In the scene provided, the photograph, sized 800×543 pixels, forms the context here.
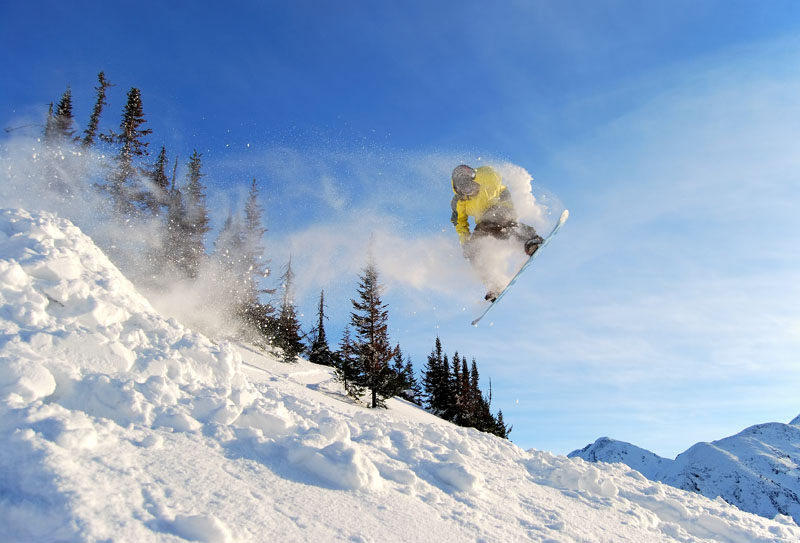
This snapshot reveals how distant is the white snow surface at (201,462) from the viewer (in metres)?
3.38

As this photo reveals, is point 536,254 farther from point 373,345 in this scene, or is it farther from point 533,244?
point 373,345

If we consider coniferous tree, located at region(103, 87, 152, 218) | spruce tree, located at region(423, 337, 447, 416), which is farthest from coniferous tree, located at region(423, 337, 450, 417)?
coniferous tree, located at region(103, 87, 152, 218)

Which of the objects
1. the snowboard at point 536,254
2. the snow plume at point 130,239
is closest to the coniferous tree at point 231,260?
the snow plume at point 130,239

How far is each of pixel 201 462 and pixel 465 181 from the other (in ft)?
30.3

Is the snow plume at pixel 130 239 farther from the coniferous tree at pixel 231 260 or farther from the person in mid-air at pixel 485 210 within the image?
the person in mid-air at pixel 485 210

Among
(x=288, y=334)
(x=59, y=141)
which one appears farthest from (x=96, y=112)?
(x=288, y=334)

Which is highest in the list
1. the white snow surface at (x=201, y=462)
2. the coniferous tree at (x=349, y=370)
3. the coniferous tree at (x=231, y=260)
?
the coniferous tree at (x=231, y=260)

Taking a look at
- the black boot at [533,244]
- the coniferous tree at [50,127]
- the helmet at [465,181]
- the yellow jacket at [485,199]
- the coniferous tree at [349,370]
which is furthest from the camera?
the coniferous tree at [50,127]

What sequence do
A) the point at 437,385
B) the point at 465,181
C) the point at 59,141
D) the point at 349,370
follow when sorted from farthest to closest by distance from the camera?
the point at 437,385
the point at 59,141
the point at 349,370
the point at 465,181

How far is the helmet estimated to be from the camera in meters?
11.7

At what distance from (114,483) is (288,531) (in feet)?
4.72

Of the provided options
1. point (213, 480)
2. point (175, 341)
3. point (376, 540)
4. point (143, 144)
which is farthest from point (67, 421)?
point (143, 144)

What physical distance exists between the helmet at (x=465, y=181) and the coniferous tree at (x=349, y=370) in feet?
41.0

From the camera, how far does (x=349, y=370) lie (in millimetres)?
21562
